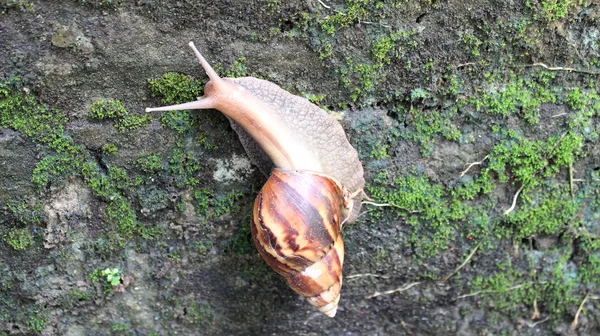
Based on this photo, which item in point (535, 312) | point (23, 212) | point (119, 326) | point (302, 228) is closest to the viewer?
point (302, 228)

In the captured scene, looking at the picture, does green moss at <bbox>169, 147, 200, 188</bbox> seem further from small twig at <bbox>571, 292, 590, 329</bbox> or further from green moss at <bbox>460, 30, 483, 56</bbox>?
small twig at <bbox>571, 292, 590, 329</bbox>

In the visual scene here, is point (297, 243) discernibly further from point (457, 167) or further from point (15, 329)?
point (15, 329)

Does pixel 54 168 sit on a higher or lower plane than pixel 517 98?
lower

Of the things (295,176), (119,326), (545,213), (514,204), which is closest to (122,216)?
(119,326)

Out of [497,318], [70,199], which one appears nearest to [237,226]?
[70,199]

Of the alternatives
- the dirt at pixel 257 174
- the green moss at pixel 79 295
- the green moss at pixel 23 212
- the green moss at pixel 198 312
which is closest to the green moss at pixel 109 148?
the dirt at pixel 257 174

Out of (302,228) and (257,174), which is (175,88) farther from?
(302,228)
